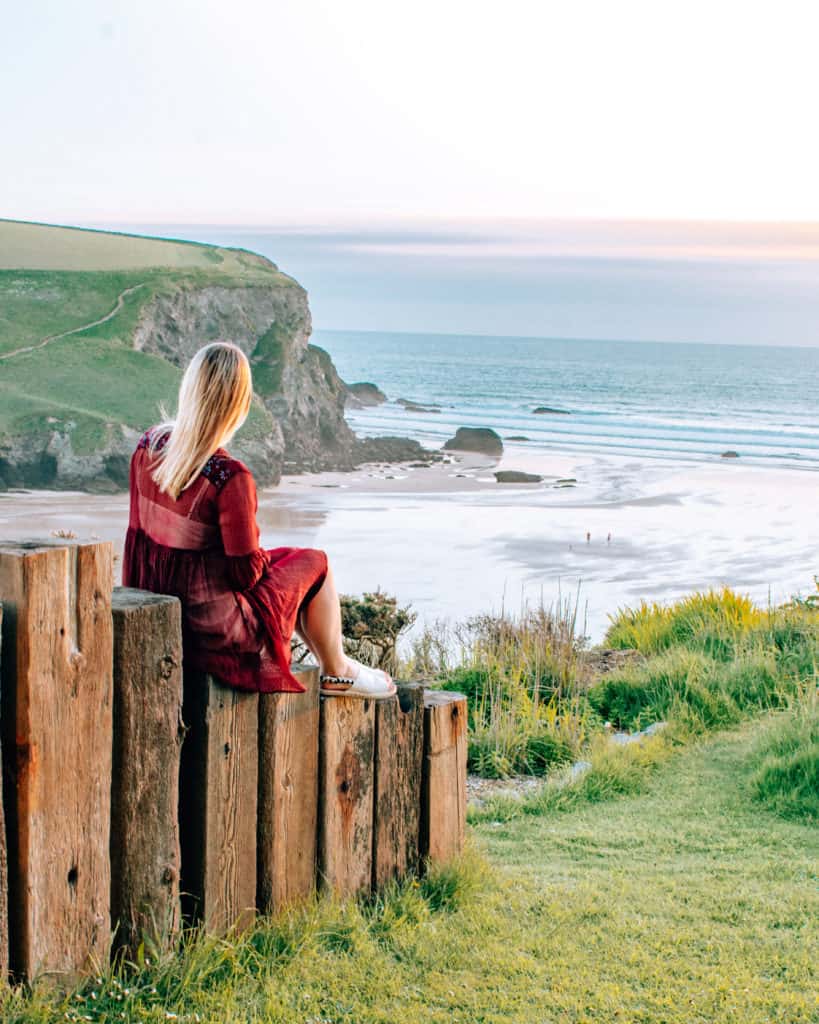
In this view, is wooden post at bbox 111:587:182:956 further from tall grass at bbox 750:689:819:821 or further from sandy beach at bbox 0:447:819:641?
sandy beach at bbox 0:447:819:641

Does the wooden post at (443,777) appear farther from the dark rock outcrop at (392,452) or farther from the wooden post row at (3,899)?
the dark rock outcrop at (392,452)

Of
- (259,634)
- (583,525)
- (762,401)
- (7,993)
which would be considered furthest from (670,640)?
(762,401)

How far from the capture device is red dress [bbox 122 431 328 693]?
3.63 meters

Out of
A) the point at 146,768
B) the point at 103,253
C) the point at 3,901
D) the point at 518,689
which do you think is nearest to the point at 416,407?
the point at 103,253

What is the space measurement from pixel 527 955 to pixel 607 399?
76.4 metres

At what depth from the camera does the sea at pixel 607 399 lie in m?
46.8

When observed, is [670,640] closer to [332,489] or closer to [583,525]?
[583,525]

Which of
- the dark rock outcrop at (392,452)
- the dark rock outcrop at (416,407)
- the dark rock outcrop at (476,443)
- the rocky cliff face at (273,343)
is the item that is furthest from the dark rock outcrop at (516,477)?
the dark rock outcrop at (416,407)

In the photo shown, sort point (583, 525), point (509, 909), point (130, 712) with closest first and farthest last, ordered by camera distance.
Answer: point (130, 712), point (509, 909), point (583, 525)

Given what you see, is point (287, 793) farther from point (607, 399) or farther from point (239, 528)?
point (607, 399)

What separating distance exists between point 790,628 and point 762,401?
235 feet

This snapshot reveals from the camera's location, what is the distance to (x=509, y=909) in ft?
14.3

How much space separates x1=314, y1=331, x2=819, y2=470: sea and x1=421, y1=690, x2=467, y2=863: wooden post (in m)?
36.2

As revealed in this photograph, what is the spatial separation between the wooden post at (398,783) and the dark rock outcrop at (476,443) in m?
38.3
